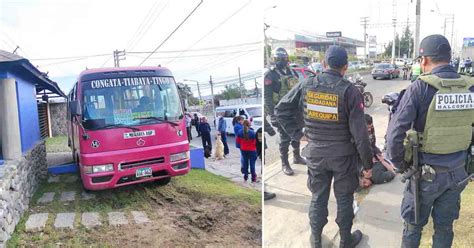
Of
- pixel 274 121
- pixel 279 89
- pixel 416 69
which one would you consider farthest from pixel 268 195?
A: pixel 416 69

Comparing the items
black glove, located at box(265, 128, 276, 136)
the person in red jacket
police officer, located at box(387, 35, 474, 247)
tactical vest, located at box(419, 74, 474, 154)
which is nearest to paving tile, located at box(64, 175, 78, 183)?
the person in red jacket

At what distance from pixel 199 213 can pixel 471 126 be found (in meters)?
1.83

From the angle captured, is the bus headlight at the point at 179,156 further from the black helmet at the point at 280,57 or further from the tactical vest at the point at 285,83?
the black helmet at the point at 280,57

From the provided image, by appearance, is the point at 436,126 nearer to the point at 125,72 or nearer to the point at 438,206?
the point at 438,206

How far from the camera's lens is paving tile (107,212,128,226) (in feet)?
7.35

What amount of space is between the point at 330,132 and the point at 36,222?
2.00 metres

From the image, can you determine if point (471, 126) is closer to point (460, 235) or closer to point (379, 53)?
point (379, 53)

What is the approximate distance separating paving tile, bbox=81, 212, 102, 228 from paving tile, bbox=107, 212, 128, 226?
0.09m

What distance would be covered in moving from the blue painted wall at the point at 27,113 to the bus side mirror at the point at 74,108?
8.2 inches

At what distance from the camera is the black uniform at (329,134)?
1.38 metres

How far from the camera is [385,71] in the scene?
60.3 inches

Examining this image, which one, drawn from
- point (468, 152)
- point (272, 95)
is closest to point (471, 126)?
point (468, 152)

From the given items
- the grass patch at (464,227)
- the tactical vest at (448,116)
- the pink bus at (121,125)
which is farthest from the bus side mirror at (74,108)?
the grass patch at (464,227)

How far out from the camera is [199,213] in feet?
8.29
